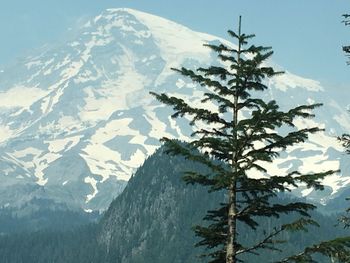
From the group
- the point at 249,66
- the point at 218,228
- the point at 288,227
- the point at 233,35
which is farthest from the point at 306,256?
the point at 233,35

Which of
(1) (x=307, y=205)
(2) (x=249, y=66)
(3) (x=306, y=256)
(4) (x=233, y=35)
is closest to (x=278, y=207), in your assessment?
(1) (x=307, y=205)

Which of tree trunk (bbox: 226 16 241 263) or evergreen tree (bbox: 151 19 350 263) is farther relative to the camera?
tree trunk (bbox: 226 16 241 263)

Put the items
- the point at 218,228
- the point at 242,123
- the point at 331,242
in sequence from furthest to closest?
the point at 218,228
the point at 242,123
the point at 331,242

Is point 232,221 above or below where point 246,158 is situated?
below

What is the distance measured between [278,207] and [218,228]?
8.76 ft

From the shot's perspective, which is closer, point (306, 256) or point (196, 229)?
point (306, 256)

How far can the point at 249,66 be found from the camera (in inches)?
1113

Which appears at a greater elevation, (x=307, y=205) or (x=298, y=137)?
(x=298, y=137)

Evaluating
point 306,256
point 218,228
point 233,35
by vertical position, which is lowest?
point 306,256

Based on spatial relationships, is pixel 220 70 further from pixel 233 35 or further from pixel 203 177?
pixel 203 177

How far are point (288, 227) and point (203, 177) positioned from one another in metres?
4.37

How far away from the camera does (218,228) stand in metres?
27.9

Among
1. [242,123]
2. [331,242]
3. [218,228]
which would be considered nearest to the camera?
[331,242]

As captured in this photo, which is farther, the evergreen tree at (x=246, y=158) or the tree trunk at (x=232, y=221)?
the tree trunk at (x=232, y=221)
